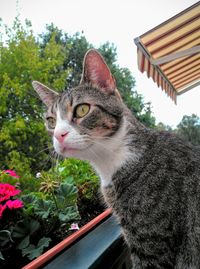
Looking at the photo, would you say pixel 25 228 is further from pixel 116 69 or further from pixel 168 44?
pixel 116 69

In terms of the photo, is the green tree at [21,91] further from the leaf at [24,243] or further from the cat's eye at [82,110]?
the leaf at [24,243]

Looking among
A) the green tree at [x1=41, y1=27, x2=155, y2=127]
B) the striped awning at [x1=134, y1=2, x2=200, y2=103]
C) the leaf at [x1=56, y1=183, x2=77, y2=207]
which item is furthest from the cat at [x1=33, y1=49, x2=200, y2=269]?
the green tree at [x1=41, y1=27, x2=155, y2=127]

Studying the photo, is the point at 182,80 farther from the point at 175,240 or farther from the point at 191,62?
the point at 175,240

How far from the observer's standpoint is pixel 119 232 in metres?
1.09

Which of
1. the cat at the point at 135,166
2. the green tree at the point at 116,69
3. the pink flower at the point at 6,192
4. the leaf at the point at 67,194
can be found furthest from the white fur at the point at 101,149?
the green tree at the point at 116,69

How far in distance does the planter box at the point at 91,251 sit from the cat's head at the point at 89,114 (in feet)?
0.95

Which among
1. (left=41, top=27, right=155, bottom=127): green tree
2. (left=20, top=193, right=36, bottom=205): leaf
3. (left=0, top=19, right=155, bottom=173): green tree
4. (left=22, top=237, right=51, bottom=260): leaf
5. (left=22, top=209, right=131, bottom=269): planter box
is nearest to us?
(left=22, top=209, right=131, bottom=269): planter box

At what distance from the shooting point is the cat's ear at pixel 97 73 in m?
1.10

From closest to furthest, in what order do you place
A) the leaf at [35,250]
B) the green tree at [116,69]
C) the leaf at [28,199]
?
the leaf at [35,250]
the leaf at [28,199]
the green tree at [116,69]

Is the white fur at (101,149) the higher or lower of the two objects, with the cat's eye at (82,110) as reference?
lower

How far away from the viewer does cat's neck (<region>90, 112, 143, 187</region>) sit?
1100 mm

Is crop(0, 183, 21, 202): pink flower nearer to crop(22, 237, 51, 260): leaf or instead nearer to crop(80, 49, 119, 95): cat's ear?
crop(22, 237, 51, 260): leaf

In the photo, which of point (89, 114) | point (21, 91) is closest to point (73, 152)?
point (89, 114)

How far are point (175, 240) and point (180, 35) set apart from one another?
2.09 meters
